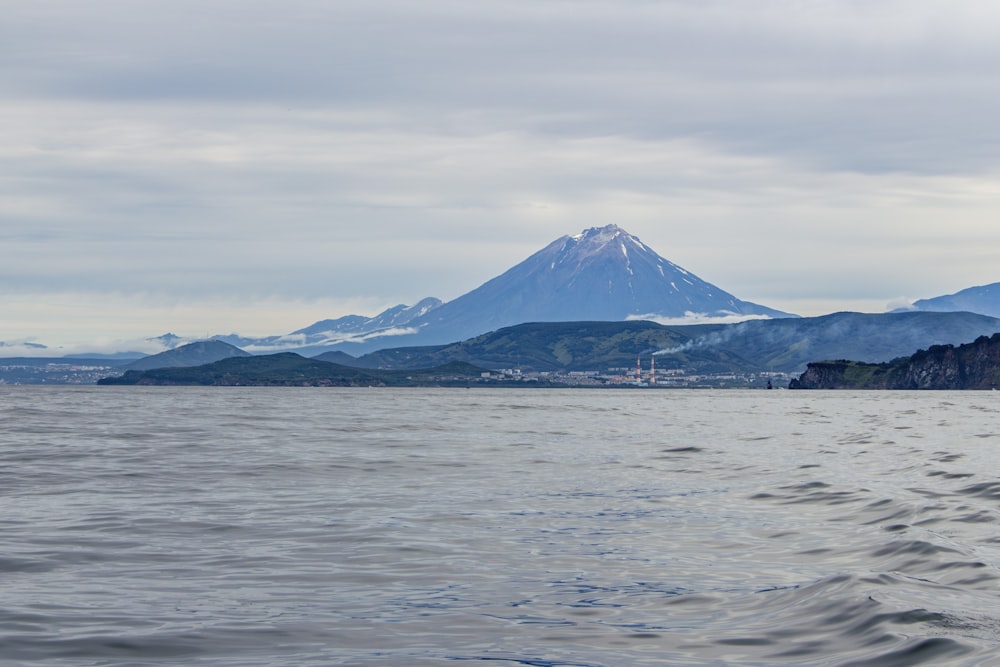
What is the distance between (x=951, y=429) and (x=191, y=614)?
8622cm

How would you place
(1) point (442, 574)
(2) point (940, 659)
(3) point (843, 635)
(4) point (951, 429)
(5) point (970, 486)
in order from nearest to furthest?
(2) point (940, 659) < (3) point (843, 635) < (1) point (442, 574) < (5) point (970, 486) < (4) point (951, 429)

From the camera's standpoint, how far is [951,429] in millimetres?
95062

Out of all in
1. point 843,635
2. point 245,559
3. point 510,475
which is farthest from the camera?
point 510,475

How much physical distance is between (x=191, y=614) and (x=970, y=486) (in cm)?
3246

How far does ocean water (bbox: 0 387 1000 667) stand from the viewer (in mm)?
18391

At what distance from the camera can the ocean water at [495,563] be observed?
60.3 ft

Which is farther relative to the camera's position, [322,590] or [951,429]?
[951,429]

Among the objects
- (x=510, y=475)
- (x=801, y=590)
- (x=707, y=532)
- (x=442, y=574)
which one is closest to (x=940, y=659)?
(x=801, y=590)

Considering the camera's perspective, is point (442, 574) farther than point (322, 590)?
Yes

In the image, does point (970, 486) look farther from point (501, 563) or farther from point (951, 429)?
point (951, 429)

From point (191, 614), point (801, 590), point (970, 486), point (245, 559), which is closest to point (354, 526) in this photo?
point (245, 559)

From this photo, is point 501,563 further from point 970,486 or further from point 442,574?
point 970,486

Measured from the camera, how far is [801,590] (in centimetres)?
2283

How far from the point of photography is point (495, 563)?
26.4 meters
